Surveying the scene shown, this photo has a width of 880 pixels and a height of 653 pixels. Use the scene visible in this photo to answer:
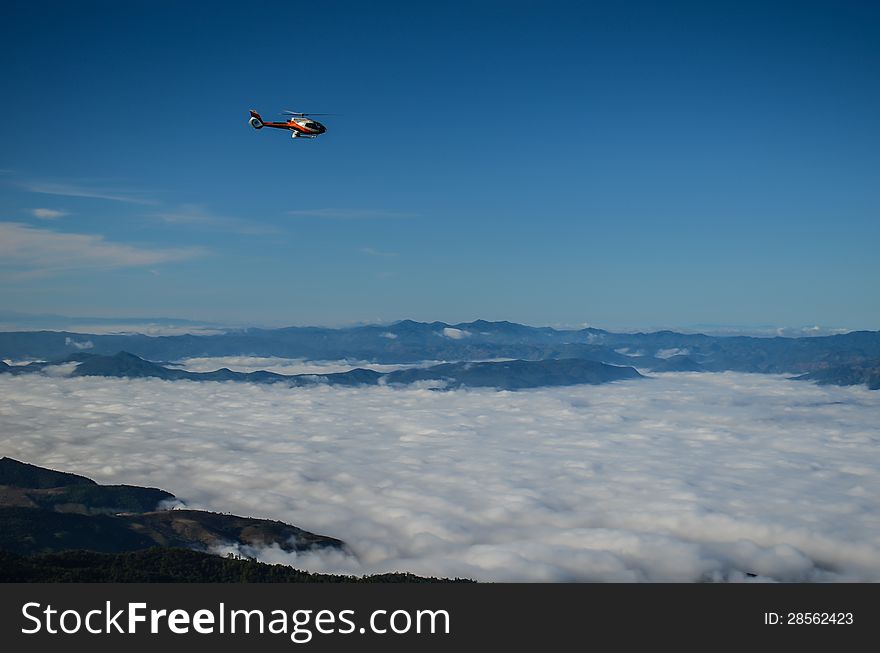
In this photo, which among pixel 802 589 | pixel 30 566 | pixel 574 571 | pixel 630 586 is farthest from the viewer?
pixel 574 571

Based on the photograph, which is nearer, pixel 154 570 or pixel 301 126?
pixel 301 126

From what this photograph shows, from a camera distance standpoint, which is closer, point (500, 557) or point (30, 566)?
point (30, 566)

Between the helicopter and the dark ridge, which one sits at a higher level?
the helicopter

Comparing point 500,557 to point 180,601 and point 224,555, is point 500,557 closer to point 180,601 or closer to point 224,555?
point 224,555

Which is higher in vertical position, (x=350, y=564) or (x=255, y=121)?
(x=255, y=121)

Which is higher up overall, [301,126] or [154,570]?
[301,126]

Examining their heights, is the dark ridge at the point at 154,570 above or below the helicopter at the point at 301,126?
below

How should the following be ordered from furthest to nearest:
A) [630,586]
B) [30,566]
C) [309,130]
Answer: [30,566] → [309,130] → [630,586]

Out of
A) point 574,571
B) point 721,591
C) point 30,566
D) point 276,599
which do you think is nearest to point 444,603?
point 276,599

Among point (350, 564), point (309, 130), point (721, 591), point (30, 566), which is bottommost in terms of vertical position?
point (350, 564)
